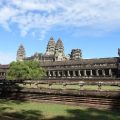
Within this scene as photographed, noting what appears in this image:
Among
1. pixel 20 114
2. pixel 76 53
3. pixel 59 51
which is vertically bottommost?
pixel 20 114

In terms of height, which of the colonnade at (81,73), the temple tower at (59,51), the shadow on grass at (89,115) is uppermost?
the temple tower at (59,51)

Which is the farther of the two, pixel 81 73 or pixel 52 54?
pixel 52 54

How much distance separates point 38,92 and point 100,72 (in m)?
64.8

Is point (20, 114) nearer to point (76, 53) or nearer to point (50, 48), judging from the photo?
point (76, 53)

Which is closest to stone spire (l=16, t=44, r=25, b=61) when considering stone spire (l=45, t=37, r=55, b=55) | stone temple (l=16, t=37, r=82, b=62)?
stone temple (l=16, t=37, r=82, b=62)

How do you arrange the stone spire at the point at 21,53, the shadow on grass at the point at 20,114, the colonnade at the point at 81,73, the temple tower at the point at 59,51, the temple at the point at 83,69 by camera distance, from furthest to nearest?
the stone spire at the point at 21,53, the temple tower at the point at 59,51, the colonnade at the point at 81,73, the temple at the point at 83,69, the shadow on grass at the point at 20,114

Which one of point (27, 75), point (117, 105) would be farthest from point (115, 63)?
point (117, 105)

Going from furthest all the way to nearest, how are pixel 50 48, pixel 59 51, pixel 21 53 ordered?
1. pixel 21 53
2. pixel 50 48
3. pixel 59 51

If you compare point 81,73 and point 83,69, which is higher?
point 83,69

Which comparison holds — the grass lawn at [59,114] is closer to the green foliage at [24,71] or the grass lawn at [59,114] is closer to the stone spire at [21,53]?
the green foliage at [24,71]

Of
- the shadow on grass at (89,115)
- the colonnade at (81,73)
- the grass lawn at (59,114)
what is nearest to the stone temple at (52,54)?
the colonnade at (81,73)

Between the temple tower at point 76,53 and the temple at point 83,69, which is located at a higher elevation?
the temple tower at point 76,53

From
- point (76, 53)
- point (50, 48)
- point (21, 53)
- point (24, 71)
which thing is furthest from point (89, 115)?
point (21, 53)

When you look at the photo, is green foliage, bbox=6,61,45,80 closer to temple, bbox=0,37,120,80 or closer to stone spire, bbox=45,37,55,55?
temple, bbox=0,37,120,80
